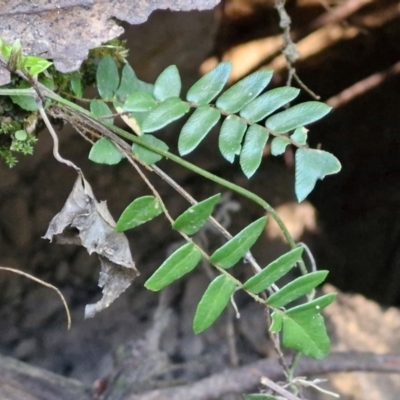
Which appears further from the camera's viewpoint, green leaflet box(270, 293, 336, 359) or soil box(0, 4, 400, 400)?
soil box(0, 4, 400, 400)

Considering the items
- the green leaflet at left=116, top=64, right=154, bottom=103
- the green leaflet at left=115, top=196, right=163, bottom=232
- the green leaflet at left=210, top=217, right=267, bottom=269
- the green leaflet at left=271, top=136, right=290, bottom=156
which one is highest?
the green leaflet at left=116, top=64, right=154, bottom=103

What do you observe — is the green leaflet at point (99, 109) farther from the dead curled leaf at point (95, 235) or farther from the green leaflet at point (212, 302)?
the green leaflet at point (212, 302)

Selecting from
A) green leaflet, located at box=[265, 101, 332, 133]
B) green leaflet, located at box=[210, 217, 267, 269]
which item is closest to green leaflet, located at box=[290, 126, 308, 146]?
green leaflet, located at box=[265, 101, 332, 133]

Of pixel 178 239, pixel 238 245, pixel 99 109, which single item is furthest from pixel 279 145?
pixel 178 239

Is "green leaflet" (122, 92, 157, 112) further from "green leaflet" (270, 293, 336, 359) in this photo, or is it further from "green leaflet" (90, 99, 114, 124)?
"green leaflet" (270, 293, 336, 359)

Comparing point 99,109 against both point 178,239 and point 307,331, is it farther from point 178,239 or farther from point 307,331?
point 178,239

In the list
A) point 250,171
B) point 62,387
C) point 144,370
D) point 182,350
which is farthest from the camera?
point 182,350

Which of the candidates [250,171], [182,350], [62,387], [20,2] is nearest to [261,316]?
[182,350]

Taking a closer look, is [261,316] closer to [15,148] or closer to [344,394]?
[344,394]
